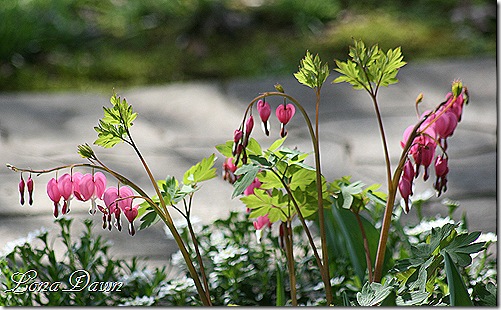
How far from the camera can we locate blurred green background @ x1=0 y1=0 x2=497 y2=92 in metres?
3.53

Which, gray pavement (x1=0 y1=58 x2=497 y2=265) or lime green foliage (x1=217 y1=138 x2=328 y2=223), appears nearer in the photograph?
lime green foliage (x1=217 y1=138 x2=328 y2=223)

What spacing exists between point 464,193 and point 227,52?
176cm

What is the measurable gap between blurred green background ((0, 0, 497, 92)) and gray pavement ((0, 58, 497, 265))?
0.25 m

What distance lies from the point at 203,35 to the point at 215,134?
118 cm

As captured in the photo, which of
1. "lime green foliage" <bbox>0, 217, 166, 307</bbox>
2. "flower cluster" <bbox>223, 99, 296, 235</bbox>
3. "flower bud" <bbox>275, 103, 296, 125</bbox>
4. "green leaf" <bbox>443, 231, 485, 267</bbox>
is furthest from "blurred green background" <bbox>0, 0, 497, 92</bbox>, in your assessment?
"green leaf" <bbox>443, 231, 485, 267</bbox>

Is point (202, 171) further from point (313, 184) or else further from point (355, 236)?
point (355, 236)

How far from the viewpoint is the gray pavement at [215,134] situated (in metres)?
2.22

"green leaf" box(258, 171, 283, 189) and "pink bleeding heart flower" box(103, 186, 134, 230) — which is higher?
"green leaf" box(258, 171, 283, 189)

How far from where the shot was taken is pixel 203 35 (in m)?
3.89

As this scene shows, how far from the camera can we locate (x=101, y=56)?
3.70m

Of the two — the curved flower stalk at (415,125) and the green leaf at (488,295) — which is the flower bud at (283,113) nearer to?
the curved flower stalk at (415,125)

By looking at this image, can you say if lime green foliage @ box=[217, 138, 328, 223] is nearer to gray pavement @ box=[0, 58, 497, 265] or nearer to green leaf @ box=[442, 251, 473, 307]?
green leaf @ box=[442, 251, 473, 307]

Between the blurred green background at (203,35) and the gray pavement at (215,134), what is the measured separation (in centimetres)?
25

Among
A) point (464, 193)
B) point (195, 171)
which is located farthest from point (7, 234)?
point (464, 193)
